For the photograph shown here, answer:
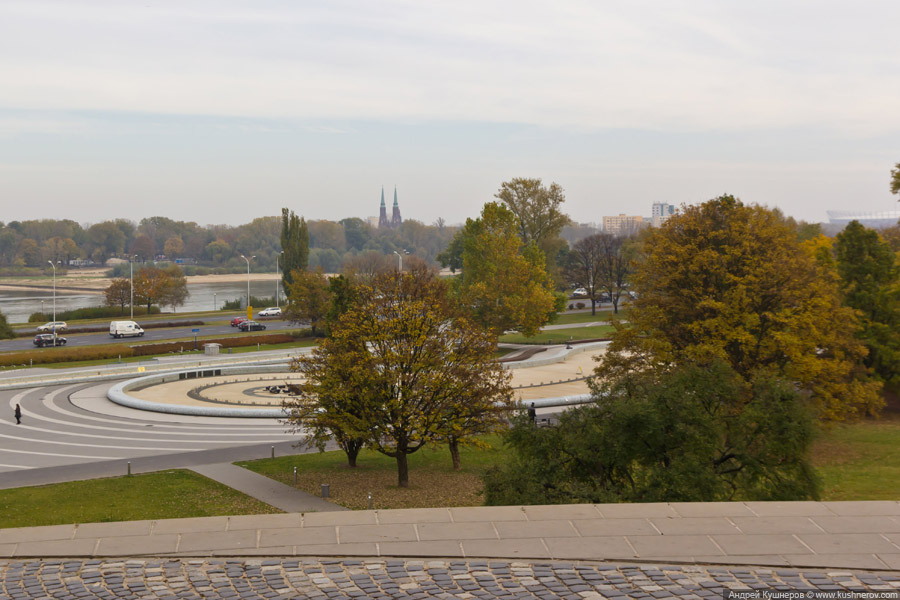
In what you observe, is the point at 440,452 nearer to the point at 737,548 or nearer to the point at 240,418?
the point at 240,418

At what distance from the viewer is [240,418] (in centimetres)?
3578

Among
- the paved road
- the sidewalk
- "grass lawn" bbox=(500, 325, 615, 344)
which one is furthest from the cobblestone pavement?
the paved road

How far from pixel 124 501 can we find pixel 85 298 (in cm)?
12041

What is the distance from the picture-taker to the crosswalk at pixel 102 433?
2902cm


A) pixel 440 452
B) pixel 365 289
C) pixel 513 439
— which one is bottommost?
pixel 440 452

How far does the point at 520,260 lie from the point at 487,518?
157ft

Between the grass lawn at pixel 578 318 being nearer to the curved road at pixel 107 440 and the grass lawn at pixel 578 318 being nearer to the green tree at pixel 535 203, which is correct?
the green tree at pixel 535 203

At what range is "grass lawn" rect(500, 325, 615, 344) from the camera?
64312mm

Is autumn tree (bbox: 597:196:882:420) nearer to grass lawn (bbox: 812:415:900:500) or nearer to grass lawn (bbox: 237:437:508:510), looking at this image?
grass lawn (bbox: 812:415:900:500)

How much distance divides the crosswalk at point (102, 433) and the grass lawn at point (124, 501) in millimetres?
4758

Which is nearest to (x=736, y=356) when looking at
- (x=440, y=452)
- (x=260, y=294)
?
(x=440, y=452)

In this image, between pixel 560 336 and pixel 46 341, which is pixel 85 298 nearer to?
pixel 46 341

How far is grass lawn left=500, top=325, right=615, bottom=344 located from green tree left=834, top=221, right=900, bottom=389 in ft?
87.2

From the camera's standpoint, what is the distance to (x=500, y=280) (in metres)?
58.3
